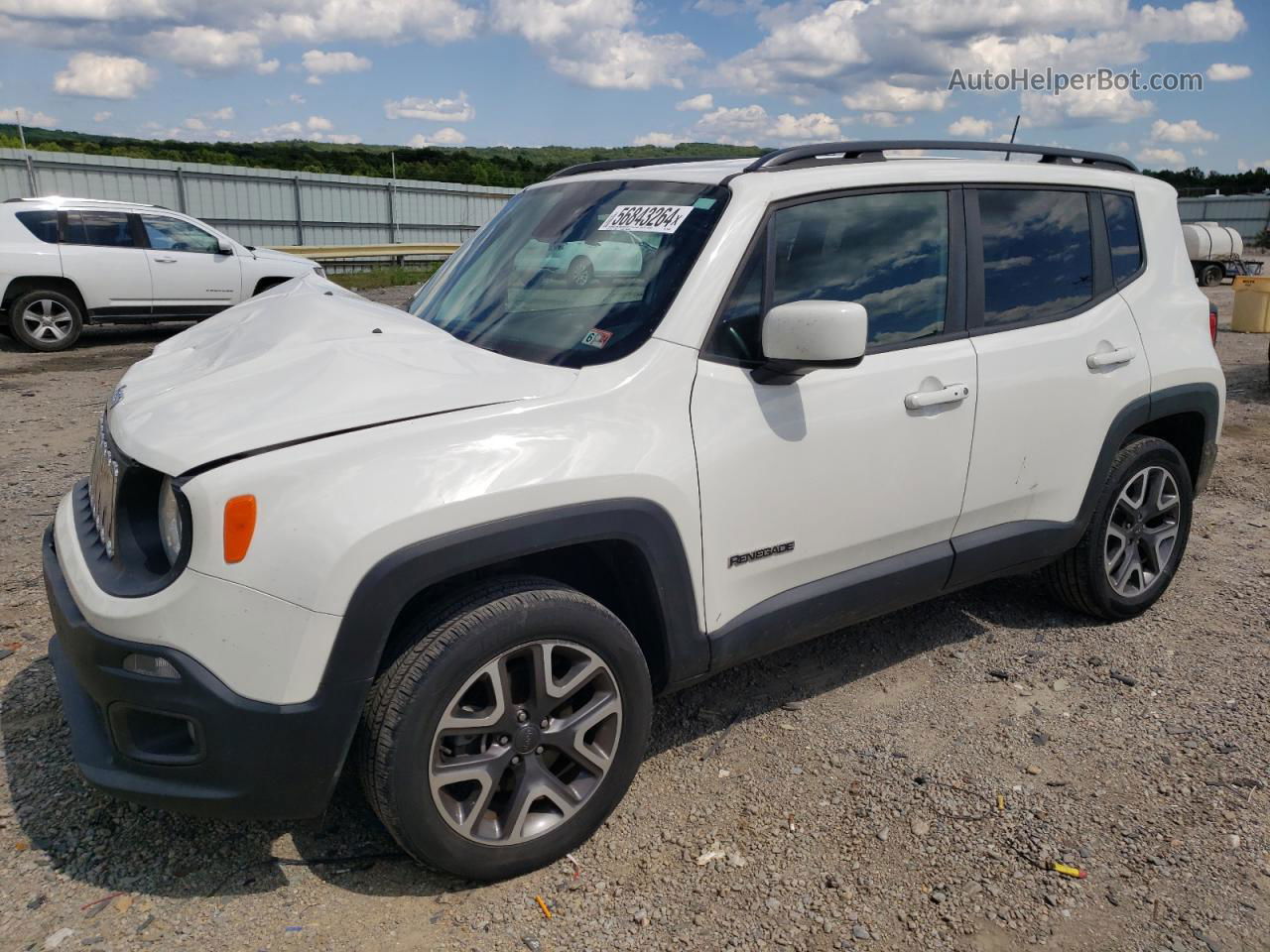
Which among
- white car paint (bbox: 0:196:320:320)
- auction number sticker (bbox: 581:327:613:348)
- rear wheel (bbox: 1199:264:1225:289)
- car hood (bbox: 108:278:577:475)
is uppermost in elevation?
auction number sticker (bbox: 581:327:613:348)

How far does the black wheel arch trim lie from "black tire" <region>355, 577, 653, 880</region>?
85 mm

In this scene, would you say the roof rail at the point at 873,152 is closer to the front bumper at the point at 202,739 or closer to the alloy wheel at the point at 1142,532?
the alloy wheel at the point at 1142,532

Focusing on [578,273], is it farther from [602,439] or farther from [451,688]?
[451,688]

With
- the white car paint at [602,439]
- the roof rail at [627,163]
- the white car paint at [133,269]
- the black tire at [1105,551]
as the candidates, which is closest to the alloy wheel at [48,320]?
the white car paint at [133,269]

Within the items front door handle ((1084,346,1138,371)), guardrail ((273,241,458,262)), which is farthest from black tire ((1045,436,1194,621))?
guardrail ((273,241,458,262))

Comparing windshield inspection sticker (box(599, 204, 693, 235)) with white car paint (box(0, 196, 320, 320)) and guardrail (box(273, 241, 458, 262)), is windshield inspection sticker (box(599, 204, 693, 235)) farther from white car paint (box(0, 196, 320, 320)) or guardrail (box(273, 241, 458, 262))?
guardrail (box(273, 241, 458, 262))

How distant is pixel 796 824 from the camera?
9.70 feet

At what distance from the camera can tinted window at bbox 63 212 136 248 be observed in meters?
11.6

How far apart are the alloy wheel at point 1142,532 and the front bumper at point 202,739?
323 cm

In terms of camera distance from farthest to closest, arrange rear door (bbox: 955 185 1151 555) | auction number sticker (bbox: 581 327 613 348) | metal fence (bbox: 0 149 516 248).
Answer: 1. metal fence (bbox: 0 149 516 248)
2. rear door (bbox: 955 185 1151 555)
3. auction number sticker (bbox: 581 327 613 348)

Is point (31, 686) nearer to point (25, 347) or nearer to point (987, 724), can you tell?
point (987, 724)

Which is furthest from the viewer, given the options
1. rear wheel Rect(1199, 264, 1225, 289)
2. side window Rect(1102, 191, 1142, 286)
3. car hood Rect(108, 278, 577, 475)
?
rear wheel Rect(1199, 264, 1225, 289)

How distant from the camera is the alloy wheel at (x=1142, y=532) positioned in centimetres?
416

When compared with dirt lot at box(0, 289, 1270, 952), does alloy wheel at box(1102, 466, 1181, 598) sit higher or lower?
higher
